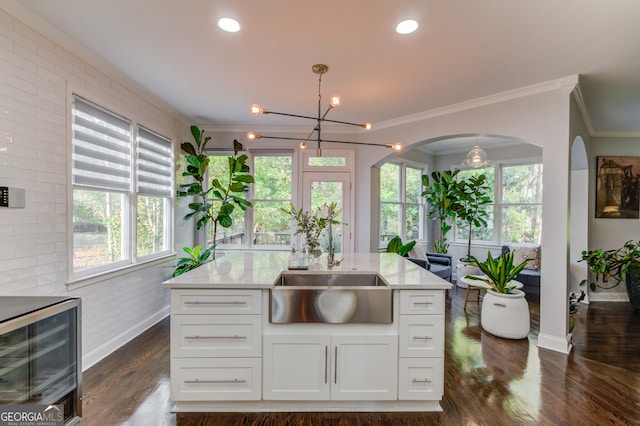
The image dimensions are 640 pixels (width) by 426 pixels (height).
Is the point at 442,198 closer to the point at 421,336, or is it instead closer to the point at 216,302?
the point at 421,336

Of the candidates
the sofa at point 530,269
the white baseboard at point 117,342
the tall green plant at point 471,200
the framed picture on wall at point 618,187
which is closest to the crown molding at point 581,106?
the framed picture on wall at point 618,187

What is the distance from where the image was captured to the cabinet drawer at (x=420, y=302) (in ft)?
6.41

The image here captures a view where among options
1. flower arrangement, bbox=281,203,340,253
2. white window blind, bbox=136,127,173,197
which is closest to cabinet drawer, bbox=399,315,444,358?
flower arrangement, bbox=281,203,340,253

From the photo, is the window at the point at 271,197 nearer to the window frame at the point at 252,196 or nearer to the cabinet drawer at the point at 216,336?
the window frame at the point at 252,196

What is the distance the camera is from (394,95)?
3.43 meters

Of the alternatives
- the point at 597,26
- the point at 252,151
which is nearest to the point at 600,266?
the point at 597,26

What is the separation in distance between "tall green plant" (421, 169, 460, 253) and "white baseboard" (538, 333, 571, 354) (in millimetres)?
2806

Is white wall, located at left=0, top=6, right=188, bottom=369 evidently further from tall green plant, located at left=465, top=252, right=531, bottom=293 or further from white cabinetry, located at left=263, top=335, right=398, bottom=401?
tall green plant, located at left=465, top=252, right=531, bottom=293

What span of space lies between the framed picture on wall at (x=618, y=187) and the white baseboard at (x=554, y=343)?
10.3ft

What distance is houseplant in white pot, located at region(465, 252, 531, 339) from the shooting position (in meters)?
3.22

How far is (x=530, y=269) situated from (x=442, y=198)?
1.88 meters

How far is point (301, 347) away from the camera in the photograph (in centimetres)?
193

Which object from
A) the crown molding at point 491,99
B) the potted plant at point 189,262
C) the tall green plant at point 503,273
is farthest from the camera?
the potted plant at point 189,262

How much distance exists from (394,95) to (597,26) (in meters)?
1.74
